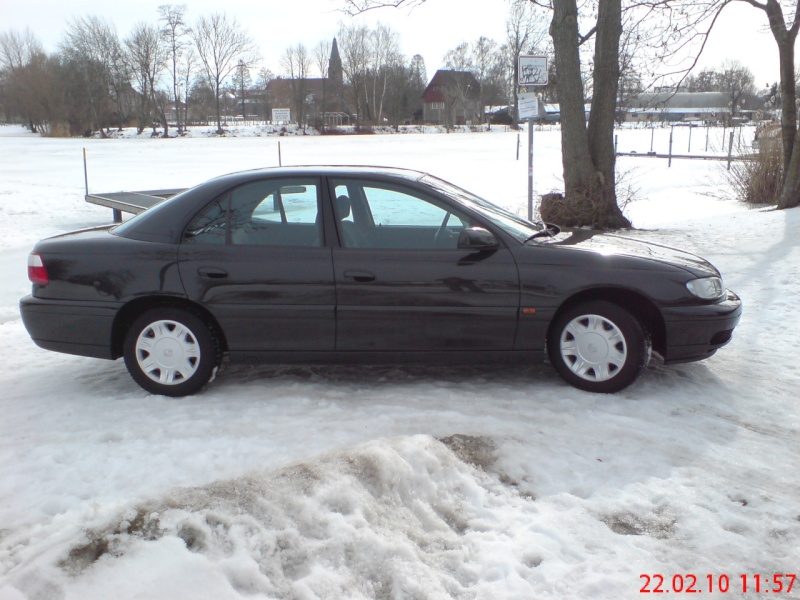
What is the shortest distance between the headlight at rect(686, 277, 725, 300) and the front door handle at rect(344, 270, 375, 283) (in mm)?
2050

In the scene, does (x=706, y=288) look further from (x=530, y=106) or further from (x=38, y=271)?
(x=530, y=106)

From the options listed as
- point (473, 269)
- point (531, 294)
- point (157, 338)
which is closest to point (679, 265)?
point (531, 294)

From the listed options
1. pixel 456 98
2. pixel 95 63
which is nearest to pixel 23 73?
pixel 95 63

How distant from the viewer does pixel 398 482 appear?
363 cm

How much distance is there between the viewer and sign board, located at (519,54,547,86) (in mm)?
10312

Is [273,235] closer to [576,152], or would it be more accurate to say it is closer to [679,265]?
[679,265]

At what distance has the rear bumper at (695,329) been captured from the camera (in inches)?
194

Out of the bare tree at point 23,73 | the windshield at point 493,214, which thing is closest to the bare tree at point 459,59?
the bare tree at point 23,73

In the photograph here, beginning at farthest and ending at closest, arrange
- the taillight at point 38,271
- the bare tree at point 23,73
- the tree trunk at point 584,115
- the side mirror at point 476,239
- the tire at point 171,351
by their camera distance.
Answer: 1. the bare tree at point 23,73
2. the tree trunk at point 584,115
3. the taillight at point 38,271
4. the tire at point 171,351
5. the side mirror at point 476,239

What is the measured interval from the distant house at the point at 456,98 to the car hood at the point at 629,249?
285 ft

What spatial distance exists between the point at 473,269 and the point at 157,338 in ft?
6.84

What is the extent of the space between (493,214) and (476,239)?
1.56 feet

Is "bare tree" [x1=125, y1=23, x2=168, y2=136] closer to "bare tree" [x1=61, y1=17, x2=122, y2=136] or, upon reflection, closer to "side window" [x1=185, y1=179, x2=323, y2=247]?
"bare tree" [x1=61, y1=17, x2=122, y2=136]

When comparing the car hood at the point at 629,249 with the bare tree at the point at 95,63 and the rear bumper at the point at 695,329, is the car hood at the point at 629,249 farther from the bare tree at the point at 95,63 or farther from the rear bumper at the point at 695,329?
the bare tree at the point at 95,63
